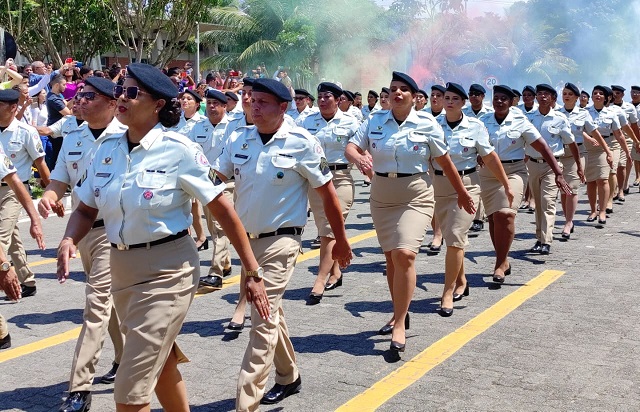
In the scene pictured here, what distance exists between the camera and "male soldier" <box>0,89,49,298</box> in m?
8.35

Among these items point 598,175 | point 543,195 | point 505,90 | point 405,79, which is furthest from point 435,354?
point 598,175

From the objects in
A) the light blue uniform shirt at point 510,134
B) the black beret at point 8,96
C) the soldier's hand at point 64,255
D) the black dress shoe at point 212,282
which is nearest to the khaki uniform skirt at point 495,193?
the light blue uniform shirt at point 510,134

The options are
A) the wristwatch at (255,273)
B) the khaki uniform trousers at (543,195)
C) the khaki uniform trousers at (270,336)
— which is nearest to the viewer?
the wristwatch at (255,273)

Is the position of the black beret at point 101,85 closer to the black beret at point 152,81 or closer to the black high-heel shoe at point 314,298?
the black beret at point 152,81

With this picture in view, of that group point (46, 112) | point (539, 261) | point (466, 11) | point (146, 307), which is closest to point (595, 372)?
point (146, 307)

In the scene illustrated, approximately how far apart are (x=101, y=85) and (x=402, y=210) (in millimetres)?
2504

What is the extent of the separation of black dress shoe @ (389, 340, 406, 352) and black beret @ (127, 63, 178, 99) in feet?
9.55

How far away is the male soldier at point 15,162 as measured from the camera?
8352 millimetres

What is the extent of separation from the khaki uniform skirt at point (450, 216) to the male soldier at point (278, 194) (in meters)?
2.63

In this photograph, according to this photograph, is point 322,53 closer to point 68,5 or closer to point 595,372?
point 68,5

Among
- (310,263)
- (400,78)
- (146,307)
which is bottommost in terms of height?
(310,263)

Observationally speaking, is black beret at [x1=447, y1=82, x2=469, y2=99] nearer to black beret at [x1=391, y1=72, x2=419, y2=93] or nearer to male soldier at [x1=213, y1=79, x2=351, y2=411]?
black beret at [x1=391, y1=72, x2=419, y2=93]

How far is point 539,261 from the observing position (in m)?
10.5

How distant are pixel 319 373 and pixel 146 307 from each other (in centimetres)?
222
